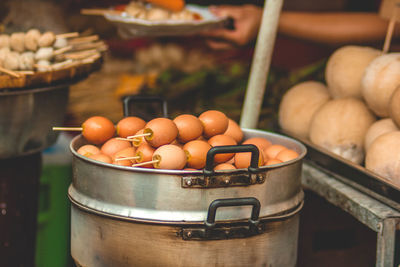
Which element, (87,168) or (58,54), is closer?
(87,168)

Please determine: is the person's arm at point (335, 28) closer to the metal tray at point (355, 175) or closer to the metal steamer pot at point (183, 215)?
the metal tray at point (355, 175)

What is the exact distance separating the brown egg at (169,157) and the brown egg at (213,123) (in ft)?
0.83

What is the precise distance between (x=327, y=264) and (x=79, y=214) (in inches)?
55.0

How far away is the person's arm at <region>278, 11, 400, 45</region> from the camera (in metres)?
2.79

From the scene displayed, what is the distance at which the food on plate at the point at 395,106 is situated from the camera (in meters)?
1.79

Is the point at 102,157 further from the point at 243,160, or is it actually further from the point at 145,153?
the point at 243,160

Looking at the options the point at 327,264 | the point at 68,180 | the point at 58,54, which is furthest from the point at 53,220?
the point at 327,264

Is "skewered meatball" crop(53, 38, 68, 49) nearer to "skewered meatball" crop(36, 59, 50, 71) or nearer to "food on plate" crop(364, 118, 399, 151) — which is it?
"skewered meatball" crop(36, 59, 50, 71)

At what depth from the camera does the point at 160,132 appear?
4.72 feet

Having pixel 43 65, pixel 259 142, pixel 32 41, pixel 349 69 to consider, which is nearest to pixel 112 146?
pixel 259 142

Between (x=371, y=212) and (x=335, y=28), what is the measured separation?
4.88ft

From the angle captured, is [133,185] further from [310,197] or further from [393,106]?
[310,197]

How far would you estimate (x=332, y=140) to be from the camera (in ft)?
6.73

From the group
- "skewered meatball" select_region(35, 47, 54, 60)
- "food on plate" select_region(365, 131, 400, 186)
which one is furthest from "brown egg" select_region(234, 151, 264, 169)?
"skewered meatball" select_region(35, 47, 54, 60)
